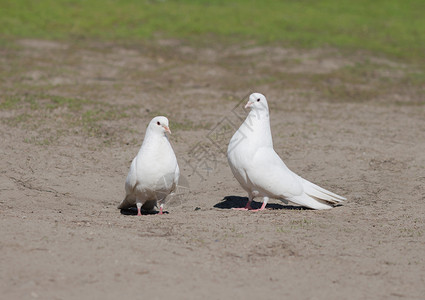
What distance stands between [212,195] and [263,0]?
19.0m

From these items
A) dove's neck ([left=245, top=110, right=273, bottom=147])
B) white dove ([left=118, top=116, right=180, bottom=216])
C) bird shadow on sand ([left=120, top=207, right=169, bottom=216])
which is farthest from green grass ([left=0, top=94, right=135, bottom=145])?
dove's neck ([left=245, top=110, right=273, bottom=147])

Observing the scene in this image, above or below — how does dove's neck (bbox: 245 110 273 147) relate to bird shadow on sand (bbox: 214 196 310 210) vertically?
above

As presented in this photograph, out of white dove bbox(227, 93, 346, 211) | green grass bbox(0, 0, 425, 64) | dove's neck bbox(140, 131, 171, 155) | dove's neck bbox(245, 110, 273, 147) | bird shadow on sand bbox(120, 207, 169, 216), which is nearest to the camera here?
dove's neck bbox(140, 131, 171, 155)

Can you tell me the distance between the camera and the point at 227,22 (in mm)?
22656

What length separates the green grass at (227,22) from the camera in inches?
808

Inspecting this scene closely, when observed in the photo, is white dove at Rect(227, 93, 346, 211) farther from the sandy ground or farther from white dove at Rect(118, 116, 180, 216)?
white dove at Rect(118, 116, 180, 216)

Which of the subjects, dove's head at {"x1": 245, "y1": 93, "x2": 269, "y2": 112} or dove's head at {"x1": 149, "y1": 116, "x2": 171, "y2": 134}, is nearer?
dove's head at {"x1": 149, "y1": 116, "x2": 171, "y2": 134}

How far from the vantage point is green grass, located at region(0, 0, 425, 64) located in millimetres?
20516

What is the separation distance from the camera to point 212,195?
29.6ft

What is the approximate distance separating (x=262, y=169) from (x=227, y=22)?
15.6 meters

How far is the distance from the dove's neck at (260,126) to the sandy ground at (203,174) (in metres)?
0.92

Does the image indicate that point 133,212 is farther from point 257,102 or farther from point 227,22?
point 227,22

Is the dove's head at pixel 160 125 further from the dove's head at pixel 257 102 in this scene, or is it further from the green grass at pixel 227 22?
the green grass at pixel 227 22

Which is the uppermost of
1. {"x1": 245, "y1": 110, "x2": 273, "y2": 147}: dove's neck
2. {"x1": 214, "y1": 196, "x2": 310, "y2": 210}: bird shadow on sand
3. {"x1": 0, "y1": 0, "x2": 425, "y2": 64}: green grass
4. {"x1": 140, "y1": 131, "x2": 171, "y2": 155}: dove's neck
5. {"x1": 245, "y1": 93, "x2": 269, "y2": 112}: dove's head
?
{"x1": 0, "y1": 0, "x2": 425, "y2": 64}: green grass
